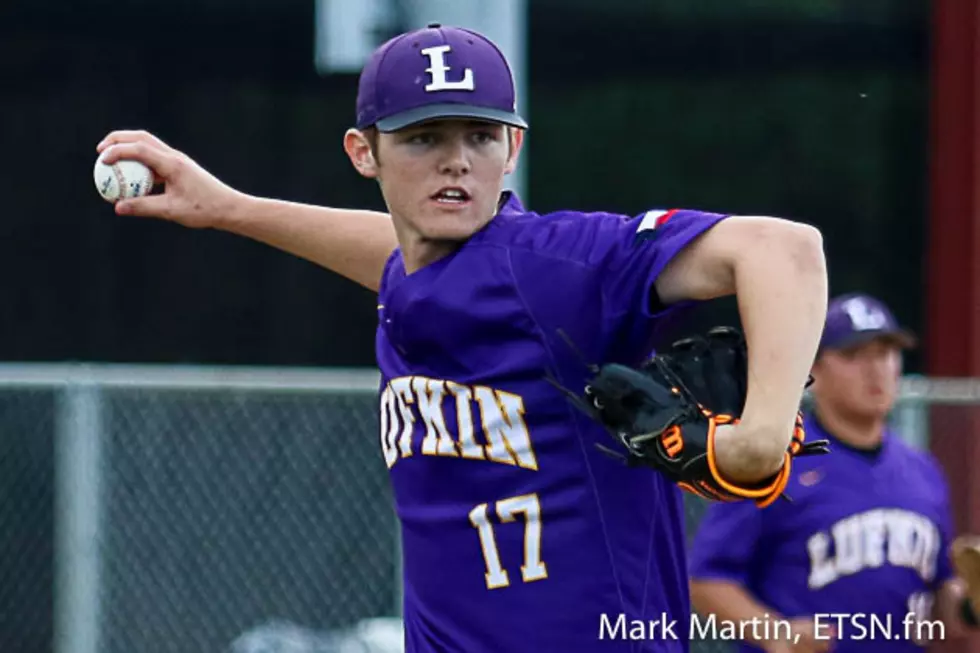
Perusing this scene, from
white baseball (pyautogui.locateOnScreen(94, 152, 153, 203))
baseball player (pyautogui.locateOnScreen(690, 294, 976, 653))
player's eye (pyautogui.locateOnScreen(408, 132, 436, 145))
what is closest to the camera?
player's eye (pyautogui.locateOnScreen(408, 132, 436, 145))

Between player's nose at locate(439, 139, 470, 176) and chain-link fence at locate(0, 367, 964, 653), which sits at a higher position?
player's nose at locate(439, 139, 470, 176)

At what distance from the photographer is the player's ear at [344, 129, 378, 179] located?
3.40 meters

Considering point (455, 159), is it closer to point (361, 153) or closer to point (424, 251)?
point (424, 251)

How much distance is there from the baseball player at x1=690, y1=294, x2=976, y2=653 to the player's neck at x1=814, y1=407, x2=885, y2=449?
0.09ft

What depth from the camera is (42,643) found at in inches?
240

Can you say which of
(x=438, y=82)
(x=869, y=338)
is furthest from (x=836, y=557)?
(x=438, y=82)

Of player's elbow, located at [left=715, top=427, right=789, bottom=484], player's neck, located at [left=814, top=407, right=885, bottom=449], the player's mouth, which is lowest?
player's neck, located at [left=814, top=407, right=885, bottom=449]

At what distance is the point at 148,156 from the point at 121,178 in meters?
0.07

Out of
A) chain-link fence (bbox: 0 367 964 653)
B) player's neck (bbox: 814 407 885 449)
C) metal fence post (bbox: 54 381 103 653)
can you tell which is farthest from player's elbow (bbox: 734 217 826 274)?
metal fence post (bbox: 54 381 103 653)

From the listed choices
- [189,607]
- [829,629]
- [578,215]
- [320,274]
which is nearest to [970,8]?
[320,274]

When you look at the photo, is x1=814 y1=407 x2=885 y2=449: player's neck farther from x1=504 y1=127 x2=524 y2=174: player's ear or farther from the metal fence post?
the metal fence post

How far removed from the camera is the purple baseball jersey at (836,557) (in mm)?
4973

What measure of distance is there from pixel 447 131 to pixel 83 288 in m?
4.36

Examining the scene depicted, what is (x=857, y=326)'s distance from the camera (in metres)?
5.34
